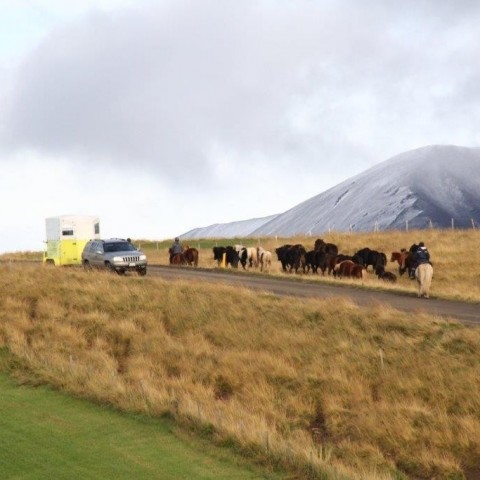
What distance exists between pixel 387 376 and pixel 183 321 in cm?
987

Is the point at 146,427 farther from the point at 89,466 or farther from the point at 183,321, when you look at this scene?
the point at 183,321

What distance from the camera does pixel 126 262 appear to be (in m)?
40.5

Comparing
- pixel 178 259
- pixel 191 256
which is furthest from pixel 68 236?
pixel 191 256

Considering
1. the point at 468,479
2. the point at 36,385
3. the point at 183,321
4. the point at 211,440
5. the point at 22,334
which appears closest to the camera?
the point at 211,440

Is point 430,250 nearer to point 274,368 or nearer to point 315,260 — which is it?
point 315,260

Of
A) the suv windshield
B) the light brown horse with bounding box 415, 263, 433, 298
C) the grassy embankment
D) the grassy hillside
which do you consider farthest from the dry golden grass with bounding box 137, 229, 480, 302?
the grassy embankment

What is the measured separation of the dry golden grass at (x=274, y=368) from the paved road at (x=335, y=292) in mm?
2317

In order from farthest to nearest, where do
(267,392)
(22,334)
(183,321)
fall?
(183,321) < (22,334) < (267,392)

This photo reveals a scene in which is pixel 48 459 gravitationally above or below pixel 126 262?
below

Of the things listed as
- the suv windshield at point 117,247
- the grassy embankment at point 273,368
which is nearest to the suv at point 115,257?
the suv windshield at point 117,247

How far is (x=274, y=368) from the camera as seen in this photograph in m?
22.0

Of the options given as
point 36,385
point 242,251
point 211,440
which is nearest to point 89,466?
point 211,440

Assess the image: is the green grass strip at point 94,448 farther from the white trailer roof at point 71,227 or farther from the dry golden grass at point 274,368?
the white trailer roof at point 71,227

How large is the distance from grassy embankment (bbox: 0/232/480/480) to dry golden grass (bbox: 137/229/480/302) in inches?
400
